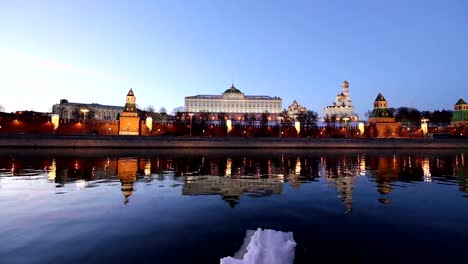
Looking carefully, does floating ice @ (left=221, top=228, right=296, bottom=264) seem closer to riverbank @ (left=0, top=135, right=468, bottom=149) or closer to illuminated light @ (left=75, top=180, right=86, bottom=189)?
illuminated light @ (left=75, top=180, right=86, bottom=189)

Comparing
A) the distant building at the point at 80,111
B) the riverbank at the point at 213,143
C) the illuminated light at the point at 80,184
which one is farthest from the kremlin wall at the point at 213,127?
the illuminated light at the point at 80,184

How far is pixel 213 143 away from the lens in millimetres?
52312

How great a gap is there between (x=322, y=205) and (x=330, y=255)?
4.75 metres

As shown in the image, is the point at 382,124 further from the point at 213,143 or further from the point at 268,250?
the point at 268,250

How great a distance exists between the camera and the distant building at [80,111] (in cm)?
12895

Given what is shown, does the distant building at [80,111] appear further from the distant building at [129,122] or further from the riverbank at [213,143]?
the riverbank at [213,143]

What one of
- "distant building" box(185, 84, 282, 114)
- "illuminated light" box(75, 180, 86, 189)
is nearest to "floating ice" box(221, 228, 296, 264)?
"illuminated light" box(75, 180, 86, 189)

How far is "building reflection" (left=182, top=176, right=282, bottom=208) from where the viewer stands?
1335 cm

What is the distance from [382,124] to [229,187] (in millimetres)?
79377

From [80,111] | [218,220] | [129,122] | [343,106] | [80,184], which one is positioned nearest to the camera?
[218,220]

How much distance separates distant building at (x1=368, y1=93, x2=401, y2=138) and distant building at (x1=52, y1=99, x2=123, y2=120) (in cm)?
9847

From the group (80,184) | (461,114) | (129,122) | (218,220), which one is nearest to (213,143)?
(129,122)

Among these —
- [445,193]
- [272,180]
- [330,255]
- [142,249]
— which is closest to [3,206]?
[142,249]

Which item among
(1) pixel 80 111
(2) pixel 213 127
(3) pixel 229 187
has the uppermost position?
(1) pixel 80 111
